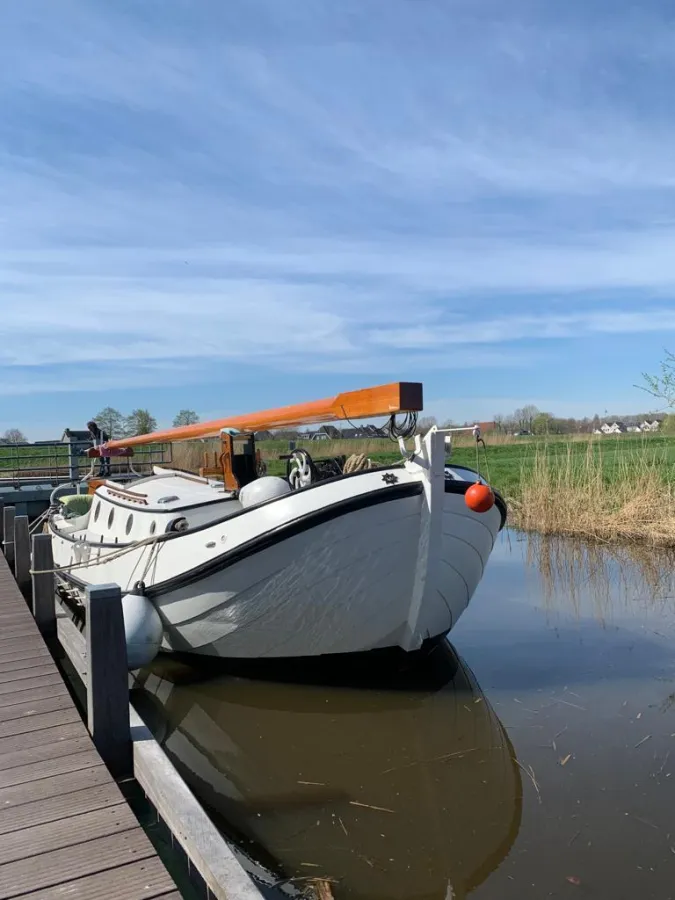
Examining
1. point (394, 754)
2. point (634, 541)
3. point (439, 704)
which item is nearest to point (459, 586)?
point (439, 704)

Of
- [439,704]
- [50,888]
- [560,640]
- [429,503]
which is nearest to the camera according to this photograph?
[50,888]

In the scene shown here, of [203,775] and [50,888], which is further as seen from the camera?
[203,775]

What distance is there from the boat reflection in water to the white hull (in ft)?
1.40

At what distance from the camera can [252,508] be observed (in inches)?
211

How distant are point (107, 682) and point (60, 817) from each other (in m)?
0.75

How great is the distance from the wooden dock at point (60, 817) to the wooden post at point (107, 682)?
0.12 metres

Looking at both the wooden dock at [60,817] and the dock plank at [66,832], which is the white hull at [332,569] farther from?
the dock plank at [66,832]

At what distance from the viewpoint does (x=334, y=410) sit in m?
5.48

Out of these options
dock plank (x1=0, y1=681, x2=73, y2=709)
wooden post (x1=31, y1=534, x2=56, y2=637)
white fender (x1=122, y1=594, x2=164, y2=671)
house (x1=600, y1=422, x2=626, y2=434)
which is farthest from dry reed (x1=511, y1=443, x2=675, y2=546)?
dock plank (x1=0, y1=681, x2=73, y2=709)

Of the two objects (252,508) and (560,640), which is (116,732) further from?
(560,640)

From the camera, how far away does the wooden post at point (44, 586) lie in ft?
20.5

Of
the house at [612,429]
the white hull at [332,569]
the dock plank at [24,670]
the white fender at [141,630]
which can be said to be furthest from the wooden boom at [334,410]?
the house at [612,429]

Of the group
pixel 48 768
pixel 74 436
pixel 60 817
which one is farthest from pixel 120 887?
pixel 74 436

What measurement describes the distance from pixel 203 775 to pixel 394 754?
1223 mm
